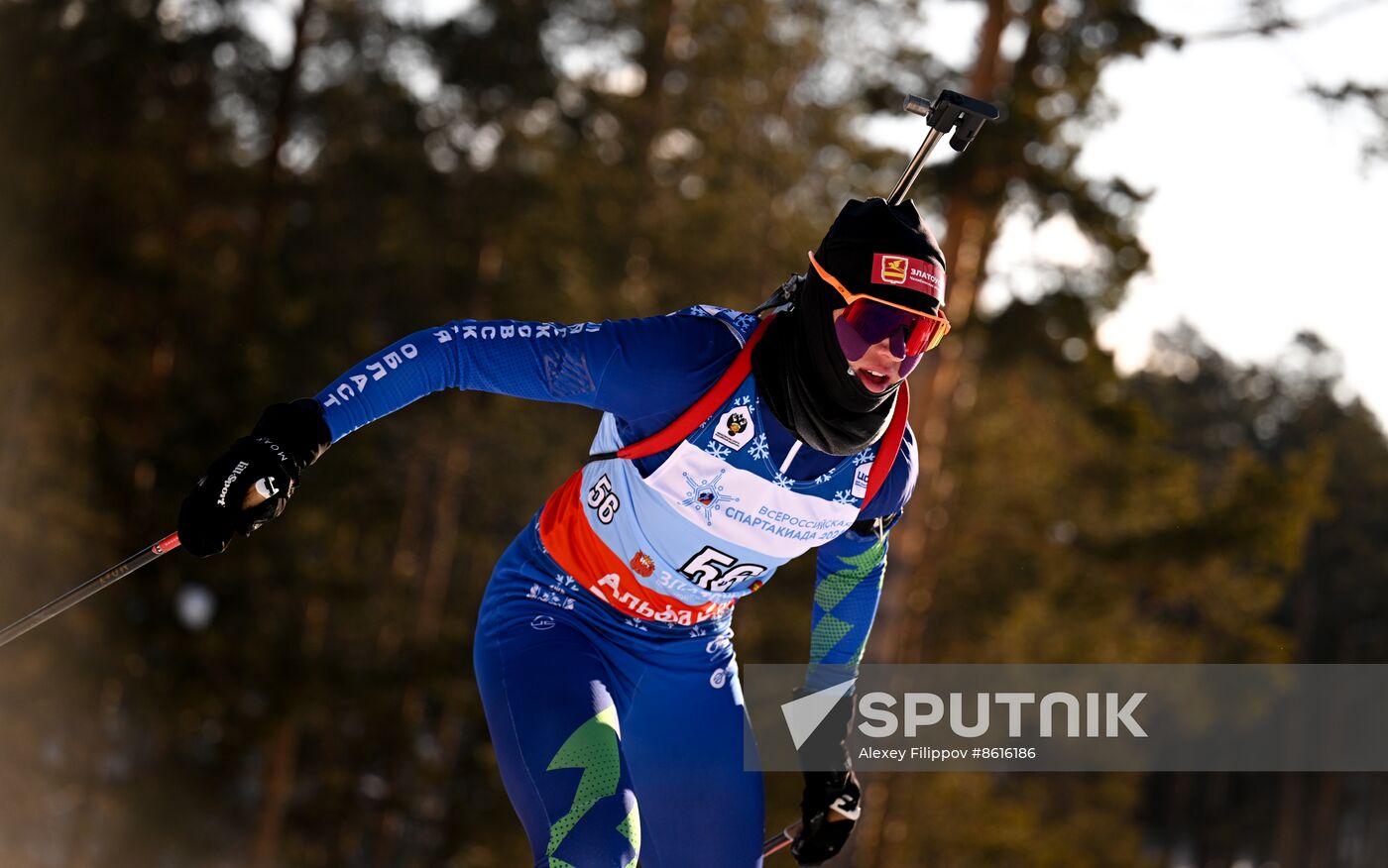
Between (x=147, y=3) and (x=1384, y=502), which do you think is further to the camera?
(x=1384, y=502)

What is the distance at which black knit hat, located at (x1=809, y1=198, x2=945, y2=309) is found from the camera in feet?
10.1

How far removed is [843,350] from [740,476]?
39 centimetres

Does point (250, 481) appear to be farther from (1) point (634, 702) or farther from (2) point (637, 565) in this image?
(1) point (634, 702)

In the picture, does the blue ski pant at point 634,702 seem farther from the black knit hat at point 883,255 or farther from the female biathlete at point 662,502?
the black knit hat at point 883,255

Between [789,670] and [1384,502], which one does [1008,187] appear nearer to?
[789,670]

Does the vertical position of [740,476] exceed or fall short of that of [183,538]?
it exceeds it

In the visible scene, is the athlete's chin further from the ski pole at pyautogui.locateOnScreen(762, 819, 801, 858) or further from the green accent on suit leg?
the ski pole at pyautogui.locateOnScreen(762, 819, 801, 858)

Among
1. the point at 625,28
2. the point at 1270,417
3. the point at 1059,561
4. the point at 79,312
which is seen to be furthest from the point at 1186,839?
the point at 79,312

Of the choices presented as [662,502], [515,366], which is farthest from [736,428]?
[515,366]

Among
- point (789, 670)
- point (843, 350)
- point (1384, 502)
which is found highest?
point (1384, 502)

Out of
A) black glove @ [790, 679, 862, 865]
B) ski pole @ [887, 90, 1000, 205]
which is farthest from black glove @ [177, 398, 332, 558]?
black glove @ [790, 679, 862, 865]

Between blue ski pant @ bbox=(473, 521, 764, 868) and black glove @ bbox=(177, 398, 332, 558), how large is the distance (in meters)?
0.62

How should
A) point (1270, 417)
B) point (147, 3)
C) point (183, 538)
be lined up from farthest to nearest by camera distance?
point (1270, 417) < point (147, 3) < point (183, 538)

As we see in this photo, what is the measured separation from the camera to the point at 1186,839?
4172 centimetres
